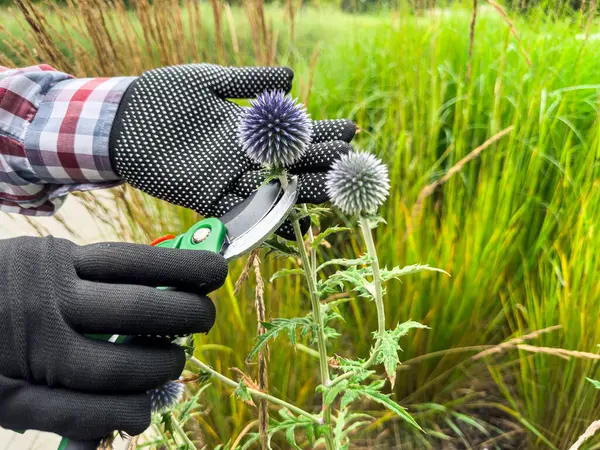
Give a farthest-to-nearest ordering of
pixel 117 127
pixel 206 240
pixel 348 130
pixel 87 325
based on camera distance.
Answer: pixel 117 127 → pixel 348 130 → pixel 206 240 → pixel 87 325

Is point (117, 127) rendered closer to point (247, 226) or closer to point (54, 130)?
point (54, 130)

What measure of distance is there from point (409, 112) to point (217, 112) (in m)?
1.19

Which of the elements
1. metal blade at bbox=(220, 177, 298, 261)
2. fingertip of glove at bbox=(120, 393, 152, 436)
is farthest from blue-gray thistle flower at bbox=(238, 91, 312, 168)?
fingertip of glove at bbox=(120, 393, 152, 436)

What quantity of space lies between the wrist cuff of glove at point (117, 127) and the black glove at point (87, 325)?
0.42m

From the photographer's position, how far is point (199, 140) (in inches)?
44.6

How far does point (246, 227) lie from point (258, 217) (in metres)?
0.03

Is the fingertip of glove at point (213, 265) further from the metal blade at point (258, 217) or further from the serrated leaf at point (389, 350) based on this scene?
the serrated leaf at point (389, 350)

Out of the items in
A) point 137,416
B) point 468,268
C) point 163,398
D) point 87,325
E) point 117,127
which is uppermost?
point 117,127

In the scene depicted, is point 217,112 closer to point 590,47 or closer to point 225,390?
point 225,390

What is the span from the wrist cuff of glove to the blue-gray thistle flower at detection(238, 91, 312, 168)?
0.37 metres

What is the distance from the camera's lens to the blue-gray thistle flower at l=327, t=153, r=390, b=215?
83 cm

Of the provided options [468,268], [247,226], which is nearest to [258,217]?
[247,226]

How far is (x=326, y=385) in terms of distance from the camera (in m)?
0.95

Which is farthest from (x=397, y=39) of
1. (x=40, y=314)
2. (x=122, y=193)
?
(x=40, y=314)
